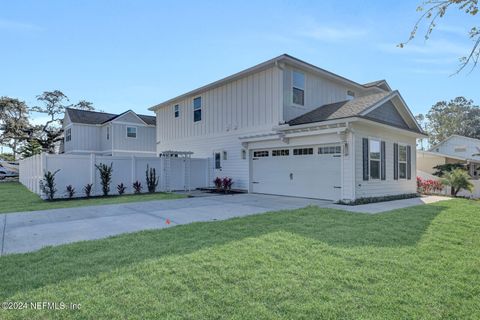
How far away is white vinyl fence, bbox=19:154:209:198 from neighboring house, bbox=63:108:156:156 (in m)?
10.3

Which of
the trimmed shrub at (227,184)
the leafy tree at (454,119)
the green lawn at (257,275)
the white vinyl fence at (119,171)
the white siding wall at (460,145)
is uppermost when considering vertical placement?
the leafy tree at (454,119)

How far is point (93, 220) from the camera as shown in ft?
24.0

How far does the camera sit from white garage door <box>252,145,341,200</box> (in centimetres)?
1076

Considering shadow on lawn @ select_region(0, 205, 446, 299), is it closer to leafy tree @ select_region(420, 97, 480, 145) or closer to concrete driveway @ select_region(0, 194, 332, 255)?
concrete driveway @ select_region(0, 194, 332, 255)

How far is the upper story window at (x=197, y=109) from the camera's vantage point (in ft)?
55.4

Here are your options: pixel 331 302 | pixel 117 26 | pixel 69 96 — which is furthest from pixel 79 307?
pixel 69 96

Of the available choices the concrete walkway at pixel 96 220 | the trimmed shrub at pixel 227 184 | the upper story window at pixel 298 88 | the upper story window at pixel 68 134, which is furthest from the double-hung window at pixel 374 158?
the upper story window at pixel 68 134

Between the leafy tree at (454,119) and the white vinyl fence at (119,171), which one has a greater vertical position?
the leafy tree at (454,119)

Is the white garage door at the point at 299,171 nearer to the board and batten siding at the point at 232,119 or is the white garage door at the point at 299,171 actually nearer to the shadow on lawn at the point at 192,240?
the board and batten siding at the point at 232,119

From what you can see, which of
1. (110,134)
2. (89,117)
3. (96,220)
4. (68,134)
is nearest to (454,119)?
(110,134)

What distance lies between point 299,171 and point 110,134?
19143 millimetres

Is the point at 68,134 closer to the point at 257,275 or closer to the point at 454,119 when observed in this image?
the point at 257,275

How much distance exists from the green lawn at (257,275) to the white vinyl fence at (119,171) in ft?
28.8

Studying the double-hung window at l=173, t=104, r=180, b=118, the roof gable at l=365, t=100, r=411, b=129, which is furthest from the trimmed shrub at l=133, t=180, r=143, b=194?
the roof gable at l=365, t=100, r=411, b=129
